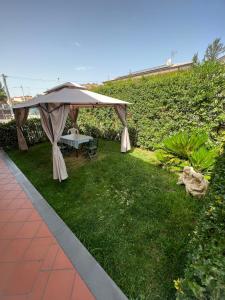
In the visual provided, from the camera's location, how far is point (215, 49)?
19.1m

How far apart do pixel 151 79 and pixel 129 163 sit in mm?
3845

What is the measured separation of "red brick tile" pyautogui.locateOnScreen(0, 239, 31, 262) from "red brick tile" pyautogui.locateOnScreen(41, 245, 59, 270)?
1.42ft

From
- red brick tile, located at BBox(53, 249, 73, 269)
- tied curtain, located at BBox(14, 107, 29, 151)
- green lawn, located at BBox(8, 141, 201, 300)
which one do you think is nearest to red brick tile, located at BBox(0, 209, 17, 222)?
green lawn, located at BBox(8, 141, 201, 300)

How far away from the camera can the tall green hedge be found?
484cm

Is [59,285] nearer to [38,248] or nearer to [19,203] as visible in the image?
[38,248]

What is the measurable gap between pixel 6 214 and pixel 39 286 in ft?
6.88

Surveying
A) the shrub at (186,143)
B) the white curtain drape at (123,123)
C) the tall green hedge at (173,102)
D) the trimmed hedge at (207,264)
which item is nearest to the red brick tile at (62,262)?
the trimmed hedge at (207,264)

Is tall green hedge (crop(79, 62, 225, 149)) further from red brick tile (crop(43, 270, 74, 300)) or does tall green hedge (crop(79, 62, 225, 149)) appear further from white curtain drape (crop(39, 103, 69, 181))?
red brick tile (crop(43, 270, 74, 300))

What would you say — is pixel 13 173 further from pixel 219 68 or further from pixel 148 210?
pixel 219 68

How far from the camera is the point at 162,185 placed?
4160mm

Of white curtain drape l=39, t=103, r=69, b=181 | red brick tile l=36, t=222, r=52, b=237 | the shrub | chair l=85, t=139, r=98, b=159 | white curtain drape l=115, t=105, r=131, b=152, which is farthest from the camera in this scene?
white curtain drape l=115, t=105, r=131, b=152

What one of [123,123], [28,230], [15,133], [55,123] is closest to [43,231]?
[28,230]

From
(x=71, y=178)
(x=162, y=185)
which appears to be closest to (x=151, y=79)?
(x=162, y=185)

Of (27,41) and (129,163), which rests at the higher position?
(27,41)
